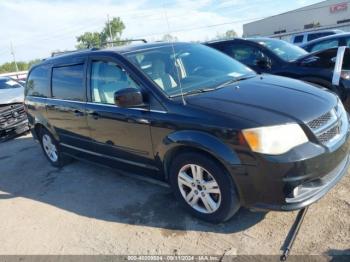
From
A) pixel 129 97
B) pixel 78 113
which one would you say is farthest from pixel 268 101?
pixel 78 113

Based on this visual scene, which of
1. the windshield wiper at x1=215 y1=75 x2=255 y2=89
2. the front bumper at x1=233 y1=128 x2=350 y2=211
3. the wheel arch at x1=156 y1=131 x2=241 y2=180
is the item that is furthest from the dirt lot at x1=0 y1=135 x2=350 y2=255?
the windshield wiper at x1=215 y1=75 x2=255 y2=89

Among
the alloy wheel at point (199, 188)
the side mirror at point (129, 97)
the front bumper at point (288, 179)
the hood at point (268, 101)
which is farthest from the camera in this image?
the side mirror at point (129, 97)

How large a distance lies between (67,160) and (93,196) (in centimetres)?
153

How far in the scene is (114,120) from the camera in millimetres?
4039

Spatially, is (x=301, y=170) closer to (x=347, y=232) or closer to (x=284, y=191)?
(x=284, y=191)

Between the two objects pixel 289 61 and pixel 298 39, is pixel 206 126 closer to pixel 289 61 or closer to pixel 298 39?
pixel 289 61

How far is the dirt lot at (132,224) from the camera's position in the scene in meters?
3.12

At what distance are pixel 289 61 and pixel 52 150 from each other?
177 inches

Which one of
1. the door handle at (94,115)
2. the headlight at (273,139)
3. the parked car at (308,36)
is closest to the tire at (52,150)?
the door handle at (94,115)

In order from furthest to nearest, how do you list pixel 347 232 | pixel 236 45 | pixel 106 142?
pixel 236 45
pixel 106 142
pixel 347 232

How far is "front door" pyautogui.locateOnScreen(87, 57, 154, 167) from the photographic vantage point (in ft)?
12.4

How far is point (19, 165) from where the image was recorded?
6258mm

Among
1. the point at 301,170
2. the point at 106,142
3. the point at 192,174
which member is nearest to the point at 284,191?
the point at 301,170

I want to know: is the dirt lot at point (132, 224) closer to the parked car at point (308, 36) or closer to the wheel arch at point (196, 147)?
the wheel arch at point (196, 147)
